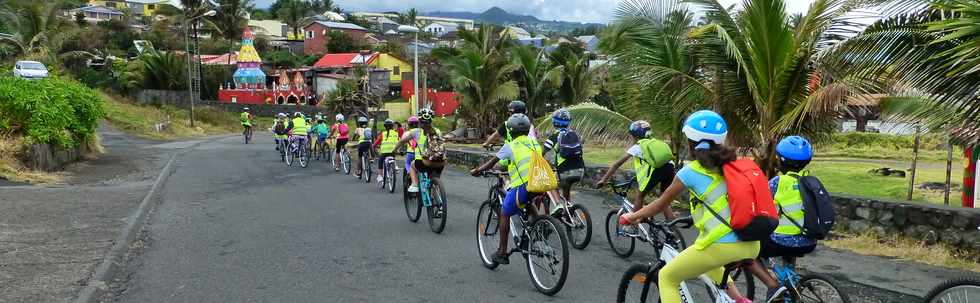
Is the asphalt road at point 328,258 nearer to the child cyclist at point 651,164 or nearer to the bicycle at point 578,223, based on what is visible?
the bicycle at point 578,223

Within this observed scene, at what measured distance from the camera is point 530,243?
654 cm

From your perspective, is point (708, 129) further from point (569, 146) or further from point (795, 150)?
point (569, 146)

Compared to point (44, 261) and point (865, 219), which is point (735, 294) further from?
point (44, 261)

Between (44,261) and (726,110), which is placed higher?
(726,110)

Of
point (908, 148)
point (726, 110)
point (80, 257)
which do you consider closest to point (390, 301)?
point (80, 257)

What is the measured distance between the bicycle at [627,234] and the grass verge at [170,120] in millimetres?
33324

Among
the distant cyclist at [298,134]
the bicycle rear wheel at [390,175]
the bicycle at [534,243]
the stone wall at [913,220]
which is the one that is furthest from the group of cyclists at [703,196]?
the distant cyclist at [298,134]

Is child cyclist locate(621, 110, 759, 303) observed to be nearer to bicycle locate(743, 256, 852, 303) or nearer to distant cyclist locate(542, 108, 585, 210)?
bicycle locate(743, 256, 852, 303)

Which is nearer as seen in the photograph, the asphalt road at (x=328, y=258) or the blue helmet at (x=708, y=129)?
the blue helmet at (x=708, y=129)

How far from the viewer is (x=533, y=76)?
30719 mm

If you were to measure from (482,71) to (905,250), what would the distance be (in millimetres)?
22252

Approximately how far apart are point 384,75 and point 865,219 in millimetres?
55538

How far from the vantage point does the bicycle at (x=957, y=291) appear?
4059 millimetres

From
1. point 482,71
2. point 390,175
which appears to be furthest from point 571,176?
point 482,71
